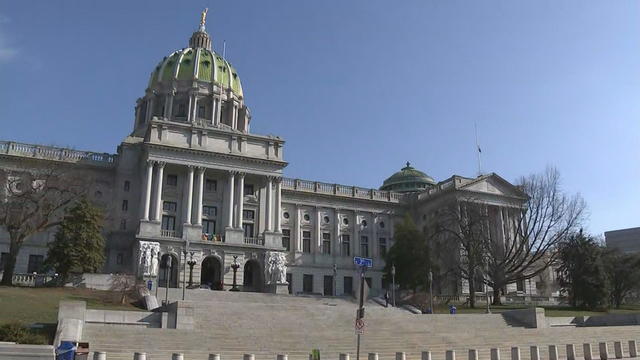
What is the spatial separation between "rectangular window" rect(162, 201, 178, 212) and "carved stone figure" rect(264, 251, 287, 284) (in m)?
11.0

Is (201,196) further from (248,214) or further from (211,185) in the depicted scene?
(248,214)

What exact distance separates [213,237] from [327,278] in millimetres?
18297

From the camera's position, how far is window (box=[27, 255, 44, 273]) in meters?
57.5

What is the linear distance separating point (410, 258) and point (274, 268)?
13.7 metres

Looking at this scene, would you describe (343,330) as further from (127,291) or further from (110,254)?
(110,254)

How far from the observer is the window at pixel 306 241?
72125mm

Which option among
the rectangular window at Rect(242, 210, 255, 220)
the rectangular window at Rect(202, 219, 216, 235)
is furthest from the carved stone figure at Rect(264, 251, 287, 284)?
the rectangular window at Rect(202, 219, 216, 235)

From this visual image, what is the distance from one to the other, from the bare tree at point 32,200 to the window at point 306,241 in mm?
29587

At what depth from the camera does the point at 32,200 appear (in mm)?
43469

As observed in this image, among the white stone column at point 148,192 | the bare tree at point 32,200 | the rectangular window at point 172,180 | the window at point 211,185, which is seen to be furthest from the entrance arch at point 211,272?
the bare tree at point 32,200

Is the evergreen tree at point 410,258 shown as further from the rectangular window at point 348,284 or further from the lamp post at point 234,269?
the lamp post at point 234,269

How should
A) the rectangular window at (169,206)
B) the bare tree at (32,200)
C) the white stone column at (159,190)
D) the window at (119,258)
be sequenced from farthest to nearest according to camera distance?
the rectangular window at (169,206) < the window at (119,258) < the white stone column at (159,190) < the bare tree at (32,200)

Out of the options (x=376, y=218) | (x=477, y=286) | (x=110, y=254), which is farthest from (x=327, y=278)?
(x=110, y=254)

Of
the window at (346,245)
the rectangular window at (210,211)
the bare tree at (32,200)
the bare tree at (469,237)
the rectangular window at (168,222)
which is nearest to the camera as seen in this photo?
the bare tree at (32,200)
